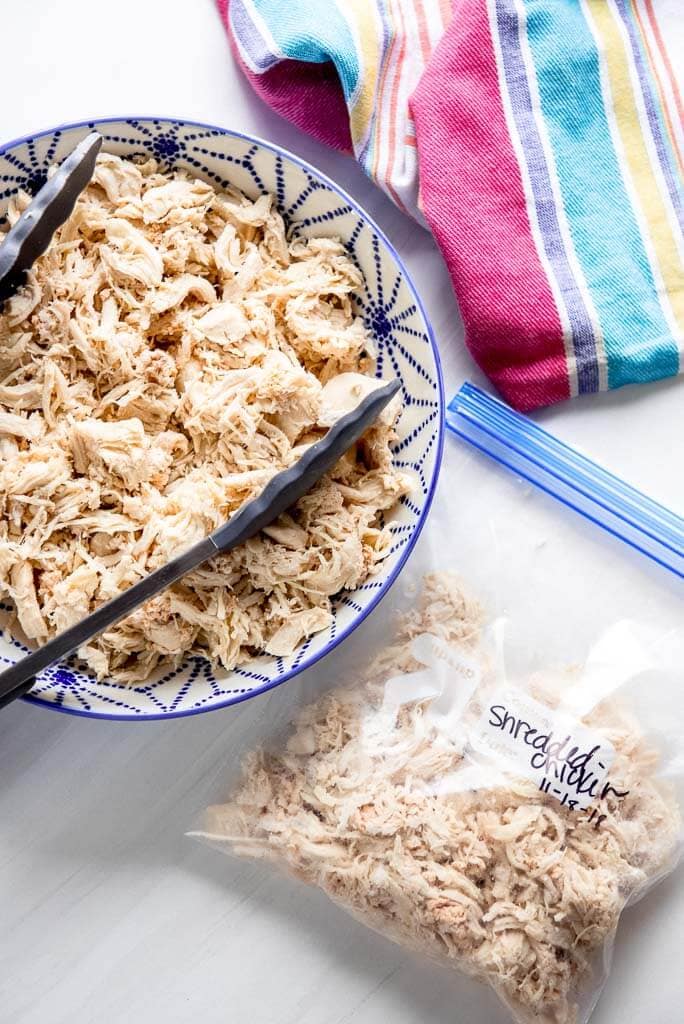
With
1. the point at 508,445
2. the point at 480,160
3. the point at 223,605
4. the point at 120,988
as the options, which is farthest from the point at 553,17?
the point at 120,988

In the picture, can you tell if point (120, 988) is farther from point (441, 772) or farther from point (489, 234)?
point (489, 234)

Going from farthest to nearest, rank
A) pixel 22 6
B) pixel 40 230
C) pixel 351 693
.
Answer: pixel 22 6
pixel 351 693
pixel 40 230

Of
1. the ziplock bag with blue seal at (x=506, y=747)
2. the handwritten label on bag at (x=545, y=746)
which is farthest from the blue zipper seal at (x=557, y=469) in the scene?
the handwritten label on bag at (x=545, y=746)

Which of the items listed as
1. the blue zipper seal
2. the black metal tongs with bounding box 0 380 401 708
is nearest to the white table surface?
the blue zipper seal

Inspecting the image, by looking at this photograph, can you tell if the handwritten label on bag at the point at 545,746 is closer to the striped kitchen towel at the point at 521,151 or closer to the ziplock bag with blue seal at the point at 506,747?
the ziplock bag with blue seal at the point at 506,747

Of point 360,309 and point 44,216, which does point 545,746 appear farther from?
point 44,216
